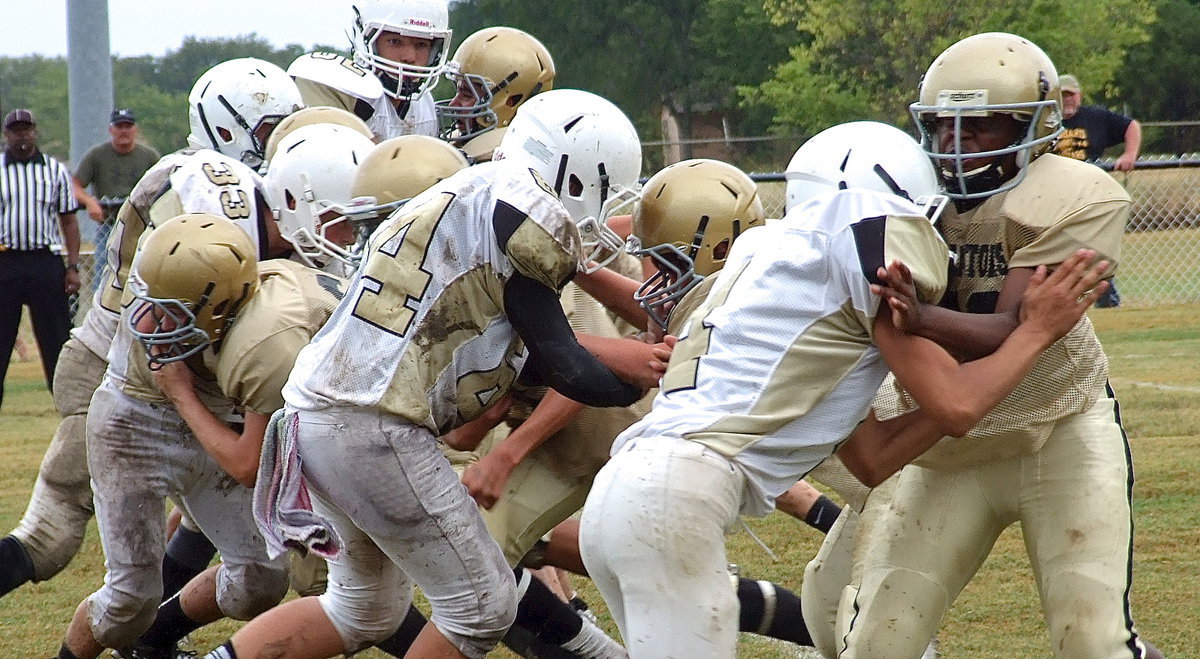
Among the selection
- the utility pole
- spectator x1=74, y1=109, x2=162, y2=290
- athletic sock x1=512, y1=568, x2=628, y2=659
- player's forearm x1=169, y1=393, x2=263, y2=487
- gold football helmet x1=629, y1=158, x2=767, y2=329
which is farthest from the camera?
the utility pole

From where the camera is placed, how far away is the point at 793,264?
9.69 feet

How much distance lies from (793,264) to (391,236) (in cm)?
96

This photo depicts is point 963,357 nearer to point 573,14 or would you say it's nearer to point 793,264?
point 793,264

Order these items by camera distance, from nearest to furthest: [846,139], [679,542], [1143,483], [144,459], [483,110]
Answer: [679,542] < [846,139] < [144,459] < [483,110] < [1143,483]

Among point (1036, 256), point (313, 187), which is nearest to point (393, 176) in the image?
point (313, 187)

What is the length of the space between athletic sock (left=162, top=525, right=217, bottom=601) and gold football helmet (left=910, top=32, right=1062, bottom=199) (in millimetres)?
2780

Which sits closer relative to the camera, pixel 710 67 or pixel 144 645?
pixel 144 645

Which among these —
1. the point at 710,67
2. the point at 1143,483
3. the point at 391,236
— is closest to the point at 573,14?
the point at 710,67

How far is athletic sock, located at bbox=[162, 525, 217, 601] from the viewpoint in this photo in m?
4.83

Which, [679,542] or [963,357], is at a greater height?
[963,357]

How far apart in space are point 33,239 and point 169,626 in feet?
17.3

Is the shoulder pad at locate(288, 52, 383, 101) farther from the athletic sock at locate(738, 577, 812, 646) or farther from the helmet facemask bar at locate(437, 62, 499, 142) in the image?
the athletic sock at locate(738, 577, 812, 646)

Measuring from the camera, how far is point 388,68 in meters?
5.84

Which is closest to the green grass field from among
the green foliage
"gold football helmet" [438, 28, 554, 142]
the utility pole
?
"gold football helmet" [438, 28, 554, 142]
